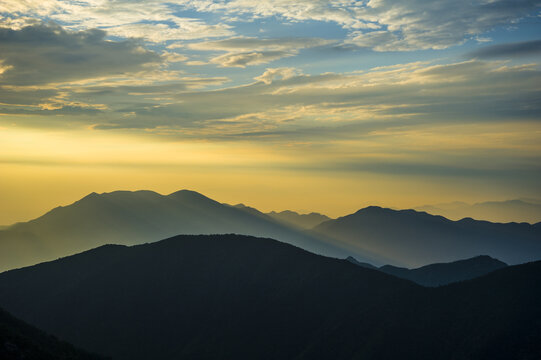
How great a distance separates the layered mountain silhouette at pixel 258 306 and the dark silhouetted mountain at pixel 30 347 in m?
43.0

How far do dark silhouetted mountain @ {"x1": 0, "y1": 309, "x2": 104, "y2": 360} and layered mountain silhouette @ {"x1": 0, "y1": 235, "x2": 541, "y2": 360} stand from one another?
4301 centimetres

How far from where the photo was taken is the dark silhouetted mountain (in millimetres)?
62000

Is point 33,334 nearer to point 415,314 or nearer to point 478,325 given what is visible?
point 415,314

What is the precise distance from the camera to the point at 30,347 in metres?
66.1

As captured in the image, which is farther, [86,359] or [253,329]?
[253,329]

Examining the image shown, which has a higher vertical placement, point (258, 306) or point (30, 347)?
point (30, 347)

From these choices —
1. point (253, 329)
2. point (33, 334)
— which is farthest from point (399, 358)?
point (33, 334)

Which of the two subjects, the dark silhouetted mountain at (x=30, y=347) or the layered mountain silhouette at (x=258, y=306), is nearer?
the dark silhouetted mountain at (x=30, y=347)

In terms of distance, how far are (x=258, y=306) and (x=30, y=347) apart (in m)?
78.7

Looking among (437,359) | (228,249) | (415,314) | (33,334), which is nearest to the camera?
(33,334)

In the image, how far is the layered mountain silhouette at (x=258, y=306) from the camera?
10444 centimetres

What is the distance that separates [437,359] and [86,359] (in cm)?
7437

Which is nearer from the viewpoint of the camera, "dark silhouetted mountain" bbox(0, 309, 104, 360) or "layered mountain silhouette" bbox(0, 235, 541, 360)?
"dark silhouetted mountain" bbox(0, 309, 104, 360)

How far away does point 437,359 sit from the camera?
9806cm
